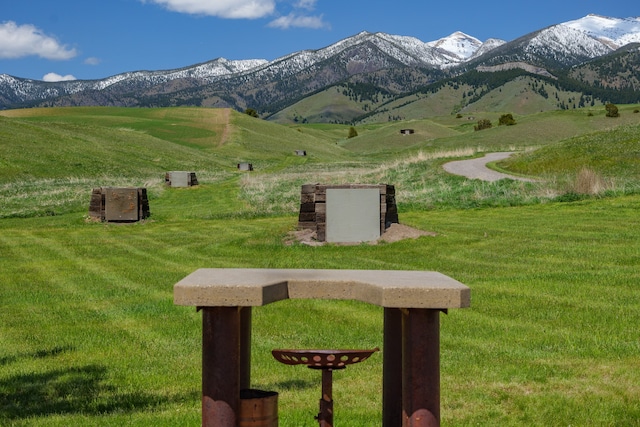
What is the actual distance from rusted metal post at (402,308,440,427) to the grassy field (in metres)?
2.61

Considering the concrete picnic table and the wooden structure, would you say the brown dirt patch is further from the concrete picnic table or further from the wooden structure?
the concrete picnic table

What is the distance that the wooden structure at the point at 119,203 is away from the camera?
33.4 metres

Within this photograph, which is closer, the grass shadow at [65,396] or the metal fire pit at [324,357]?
the metal fire pit at [324,357]

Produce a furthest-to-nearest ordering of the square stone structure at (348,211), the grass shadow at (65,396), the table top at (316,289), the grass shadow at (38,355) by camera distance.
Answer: the square stone structure at (348,211) → the grass shadow at (38,355) → the grass shadow at (65,396) → the table top at (316,289)

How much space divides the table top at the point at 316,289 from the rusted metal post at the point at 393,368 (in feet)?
1.12

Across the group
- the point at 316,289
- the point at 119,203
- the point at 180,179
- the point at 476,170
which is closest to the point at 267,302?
the point at 316,289

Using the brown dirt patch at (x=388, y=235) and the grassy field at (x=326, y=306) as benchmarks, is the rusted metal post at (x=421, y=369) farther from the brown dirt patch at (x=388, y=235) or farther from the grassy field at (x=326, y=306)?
the brown dirt patch at (x=388, y=235)

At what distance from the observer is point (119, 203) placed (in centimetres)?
3344

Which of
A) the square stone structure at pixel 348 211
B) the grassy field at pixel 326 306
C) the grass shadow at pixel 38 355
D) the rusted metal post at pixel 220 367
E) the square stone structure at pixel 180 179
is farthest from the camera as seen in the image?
the square stone structure at pixel 180 179

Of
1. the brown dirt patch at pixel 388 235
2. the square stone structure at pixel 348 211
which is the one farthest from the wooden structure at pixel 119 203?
the square stone structure at pixel 348 211

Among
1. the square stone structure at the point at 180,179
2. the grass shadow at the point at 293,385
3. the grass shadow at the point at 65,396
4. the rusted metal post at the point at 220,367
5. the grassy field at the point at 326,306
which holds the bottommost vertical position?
the grass shadow at the point at 293,385

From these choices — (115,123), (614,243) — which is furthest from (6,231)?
(115,123)

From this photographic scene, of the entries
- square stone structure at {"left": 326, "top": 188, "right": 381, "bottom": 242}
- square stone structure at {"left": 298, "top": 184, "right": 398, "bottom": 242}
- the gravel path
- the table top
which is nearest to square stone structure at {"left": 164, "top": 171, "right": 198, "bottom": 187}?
the gravel path

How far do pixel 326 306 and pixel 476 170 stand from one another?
39702 mm
